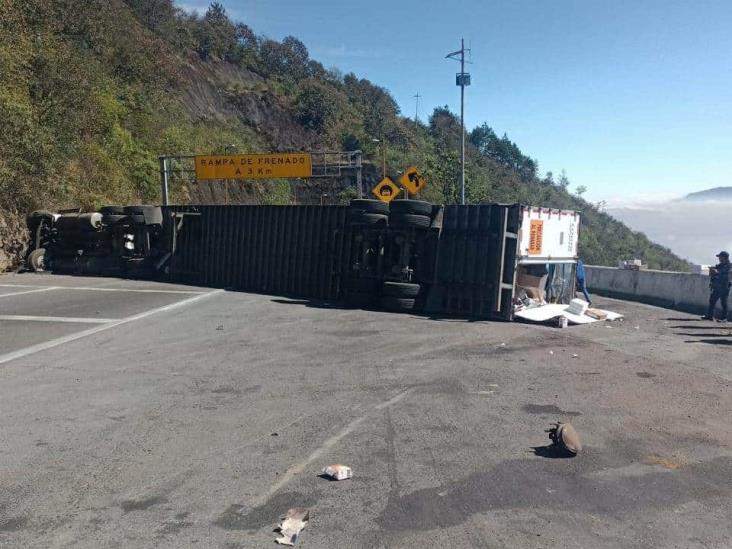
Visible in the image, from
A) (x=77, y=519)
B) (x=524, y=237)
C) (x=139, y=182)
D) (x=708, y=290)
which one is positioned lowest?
(x=77, y=519)

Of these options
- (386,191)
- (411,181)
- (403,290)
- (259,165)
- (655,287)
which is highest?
(259,165)

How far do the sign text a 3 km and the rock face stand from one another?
299 inches

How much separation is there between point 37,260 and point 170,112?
2285cm

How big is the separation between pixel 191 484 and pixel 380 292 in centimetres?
958

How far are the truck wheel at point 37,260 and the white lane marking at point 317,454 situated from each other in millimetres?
17761

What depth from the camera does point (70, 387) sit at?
6887mm

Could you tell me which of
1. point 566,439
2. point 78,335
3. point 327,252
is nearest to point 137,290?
point 327,252

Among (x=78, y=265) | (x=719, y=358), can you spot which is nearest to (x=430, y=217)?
(x=719, y=358)

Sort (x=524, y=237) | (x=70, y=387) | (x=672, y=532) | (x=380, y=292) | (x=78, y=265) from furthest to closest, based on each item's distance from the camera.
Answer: (x=78, y=265)
(x=380, y=292)
(x=524, y=237)
(x=70, y=387)
(x=672, y=532)

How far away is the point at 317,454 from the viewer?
197 inches

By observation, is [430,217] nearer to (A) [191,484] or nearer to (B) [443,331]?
(B) [443,331]

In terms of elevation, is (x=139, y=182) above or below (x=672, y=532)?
above

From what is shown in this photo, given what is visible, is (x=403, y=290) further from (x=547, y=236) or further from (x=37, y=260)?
(x=37, y=260)

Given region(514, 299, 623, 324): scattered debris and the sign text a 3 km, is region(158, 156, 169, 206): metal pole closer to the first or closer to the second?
the sign text a 3 km
